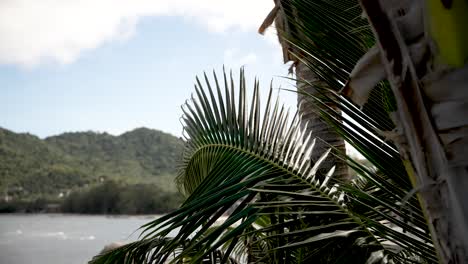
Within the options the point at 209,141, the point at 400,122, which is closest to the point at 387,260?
the point at 400,122

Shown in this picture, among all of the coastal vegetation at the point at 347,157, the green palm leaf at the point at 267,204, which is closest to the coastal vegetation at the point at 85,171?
the green palm leaf at the point at 267,204

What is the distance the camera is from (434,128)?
0.56 m

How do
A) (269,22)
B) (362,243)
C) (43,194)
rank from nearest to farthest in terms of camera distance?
(362,243) → (269,22) → (43,194)

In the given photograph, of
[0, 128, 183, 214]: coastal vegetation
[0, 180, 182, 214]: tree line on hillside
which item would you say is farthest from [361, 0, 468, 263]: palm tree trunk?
[0, 128, 183, 214]: coastal vegetation

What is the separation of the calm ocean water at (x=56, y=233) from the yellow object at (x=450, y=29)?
1975 cm

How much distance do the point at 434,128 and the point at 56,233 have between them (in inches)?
1493

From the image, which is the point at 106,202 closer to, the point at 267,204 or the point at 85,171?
the point at 85,171

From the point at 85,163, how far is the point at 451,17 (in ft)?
170

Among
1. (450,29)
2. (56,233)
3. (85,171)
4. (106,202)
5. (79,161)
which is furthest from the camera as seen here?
(79,161)

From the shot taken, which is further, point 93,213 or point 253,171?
point 93,213

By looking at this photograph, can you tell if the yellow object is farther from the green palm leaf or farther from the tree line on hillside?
the tree line on hillside

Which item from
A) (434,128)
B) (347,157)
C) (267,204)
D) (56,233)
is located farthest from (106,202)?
(434,128)

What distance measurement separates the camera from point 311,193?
1374mm

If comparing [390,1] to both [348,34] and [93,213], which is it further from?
[93,213]
